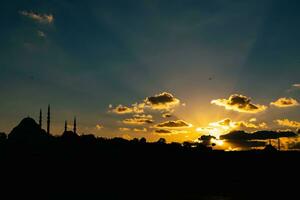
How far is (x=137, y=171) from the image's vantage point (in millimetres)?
91125

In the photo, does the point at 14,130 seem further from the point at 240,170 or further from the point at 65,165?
the point at 240,170

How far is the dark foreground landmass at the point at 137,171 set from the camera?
65.3 m

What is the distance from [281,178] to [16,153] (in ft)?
216

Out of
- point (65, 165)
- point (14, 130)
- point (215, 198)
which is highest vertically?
point (14, 130)

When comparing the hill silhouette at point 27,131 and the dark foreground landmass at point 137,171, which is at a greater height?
the hill silhouette at point 27,131

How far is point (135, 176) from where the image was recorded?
88312 mm

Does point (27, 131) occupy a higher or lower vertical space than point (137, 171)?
higher

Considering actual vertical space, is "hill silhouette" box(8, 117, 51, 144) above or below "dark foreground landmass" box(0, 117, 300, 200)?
above

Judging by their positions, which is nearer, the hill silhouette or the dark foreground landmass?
the dark foreground landmass

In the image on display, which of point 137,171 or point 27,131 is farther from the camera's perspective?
point 27,131

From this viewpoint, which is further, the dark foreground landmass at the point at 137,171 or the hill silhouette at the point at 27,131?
the hill silhouette at the point at 27,131

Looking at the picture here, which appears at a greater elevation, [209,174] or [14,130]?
[14,130]

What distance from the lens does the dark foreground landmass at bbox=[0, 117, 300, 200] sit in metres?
65.3

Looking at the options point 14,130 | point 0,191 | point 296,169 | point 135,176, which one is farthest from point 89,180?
point 14,130
